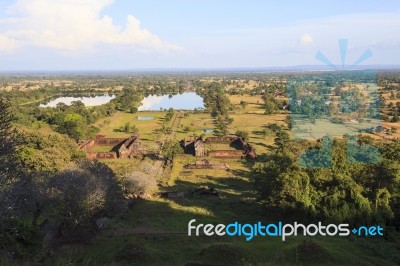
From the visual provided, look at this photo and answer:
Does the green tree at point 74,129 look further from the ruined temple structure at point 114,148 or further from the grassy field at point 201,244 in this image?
the grassy field at point 201,244

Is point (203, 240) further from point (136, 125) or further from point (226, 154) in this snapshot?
point (136, 125)

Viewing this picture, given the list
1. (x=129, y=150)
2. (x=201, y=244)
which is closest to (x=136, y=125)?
(x=129, y=150)

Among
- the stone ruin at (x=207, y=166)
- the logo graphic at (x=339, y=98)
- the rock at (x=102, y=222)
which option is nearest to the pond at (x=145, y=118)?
the stone ruin at (x=207, y=166)

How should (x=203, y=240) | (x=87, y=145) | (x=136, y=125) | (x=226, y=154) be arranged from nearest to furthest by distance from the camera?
(x=203, y=240) < (x=226, y=154) < (x=87, y=145) < (x=136, y=125)

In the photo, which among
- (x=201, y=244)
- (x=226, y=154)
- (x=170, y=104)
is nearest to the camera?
(x=201, y=244)

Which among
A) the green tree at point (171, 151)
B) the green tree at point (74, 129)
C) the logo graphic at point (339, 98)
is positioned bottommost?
the green tree at point (171, 151)

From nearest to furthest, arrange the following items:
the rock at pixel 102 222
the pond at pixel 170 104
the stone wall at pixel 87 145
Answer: the rock at pixel 102 222, the stone wall at pixel 87 145, the pond at pixel 170 104

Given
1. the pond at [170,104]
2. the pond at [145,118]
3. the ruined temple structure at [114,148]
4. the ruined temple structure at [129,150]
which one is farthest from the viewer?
the pond at [170,104]

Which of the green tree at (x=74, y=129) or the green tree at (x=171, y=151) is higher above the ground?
the green tree at (x=74, y=129)
